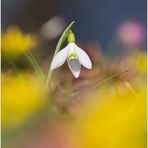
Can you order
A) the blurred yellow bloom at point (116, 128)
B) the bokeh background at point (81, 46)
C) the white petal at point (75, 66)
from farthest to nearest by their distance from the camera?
the white petal at point (75, 66), the bokeh background at point (81, 46), the blurred yellow bloom at point (116, 128)

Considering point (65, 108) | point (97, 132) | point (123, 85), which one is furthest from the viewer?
point (123, 85)

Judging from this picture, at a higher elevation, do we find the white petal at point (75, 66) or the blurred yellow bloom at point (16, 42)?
the blurred yellow bloom at point (16, 42)

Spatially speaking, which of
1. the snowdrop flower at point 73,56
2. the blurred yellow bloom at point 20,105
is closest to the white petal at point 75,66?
the snowdrop flower at point 73,56

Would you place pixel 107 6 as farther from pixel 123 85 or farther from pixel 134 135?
pixel 134 135

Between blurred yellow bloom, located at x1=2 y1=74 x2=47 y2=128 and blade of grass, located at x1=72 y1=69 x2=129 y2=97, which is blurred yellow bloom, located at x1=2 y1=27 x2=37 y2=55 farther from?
blurred yellow bloom, located at x1=2 y1=74 x2=47 y2=128

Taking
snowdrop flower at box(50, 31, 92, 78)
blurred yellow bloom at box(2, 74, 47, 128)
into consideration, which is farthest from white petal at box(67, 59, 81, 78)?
blurred yellow bloom at box(2, 74, 47, 128)

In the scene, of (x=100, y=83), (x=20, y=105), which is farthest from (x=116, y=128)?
(x=100, y=83)

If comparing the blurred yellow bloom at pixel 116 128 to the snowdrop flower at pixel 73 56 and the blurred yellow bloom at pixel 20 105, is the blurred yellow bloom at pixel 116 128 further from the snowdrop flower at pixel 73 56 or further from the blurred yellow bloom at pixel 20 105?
the snowdrop flower at pixel 73 56

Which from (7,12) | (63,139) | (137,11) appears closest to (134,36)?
(137,11)
